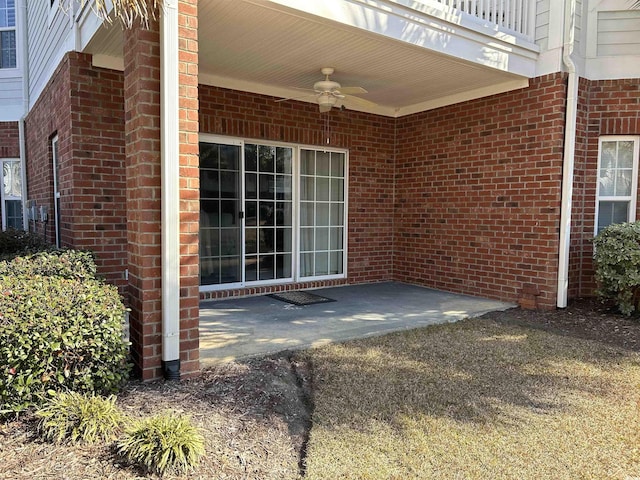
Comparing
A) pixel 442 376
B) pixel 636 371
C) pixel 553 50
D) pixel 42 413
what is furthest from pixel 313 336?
pixel 553 50

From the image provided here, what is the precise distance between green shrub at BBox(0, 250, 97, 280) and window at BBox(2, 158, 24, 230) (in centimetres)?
617

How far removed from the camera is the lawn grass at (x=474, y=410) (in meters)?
2.45

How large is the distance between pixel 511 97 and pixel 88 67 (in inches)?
213

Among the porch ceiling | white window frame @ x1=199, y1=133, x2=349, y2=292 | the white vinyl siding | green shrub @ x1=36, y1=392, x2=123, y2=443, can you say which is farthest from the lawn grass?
the white vinyl siding

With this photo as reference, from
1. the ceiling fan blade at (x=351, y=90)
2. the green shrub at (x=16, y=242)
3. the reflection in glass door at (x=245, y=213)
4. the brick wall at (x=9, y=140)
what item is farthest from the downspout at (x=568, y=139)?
the brick wall at (x=9, y=140)

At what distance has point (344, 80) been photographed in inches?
249

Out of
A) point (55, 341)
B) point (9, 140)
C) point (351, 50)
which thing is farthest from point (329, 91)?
point (9, 140)

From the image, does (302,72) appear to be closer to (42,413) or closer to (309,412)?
(309,412)

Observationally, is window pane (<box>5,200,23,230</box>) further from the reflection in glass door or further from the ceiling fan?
the ceiling fan

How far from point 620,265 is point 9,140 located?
10543 millimetres

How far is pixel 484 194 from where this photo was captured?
22.4ft

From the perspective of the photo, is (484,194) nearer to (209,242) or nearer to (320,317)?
(320,317)

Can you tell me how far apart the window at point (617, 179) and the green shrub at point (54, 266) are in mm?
6555

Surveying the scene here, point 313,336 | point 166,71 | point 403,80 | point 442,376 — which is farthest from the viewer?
point 403,80
